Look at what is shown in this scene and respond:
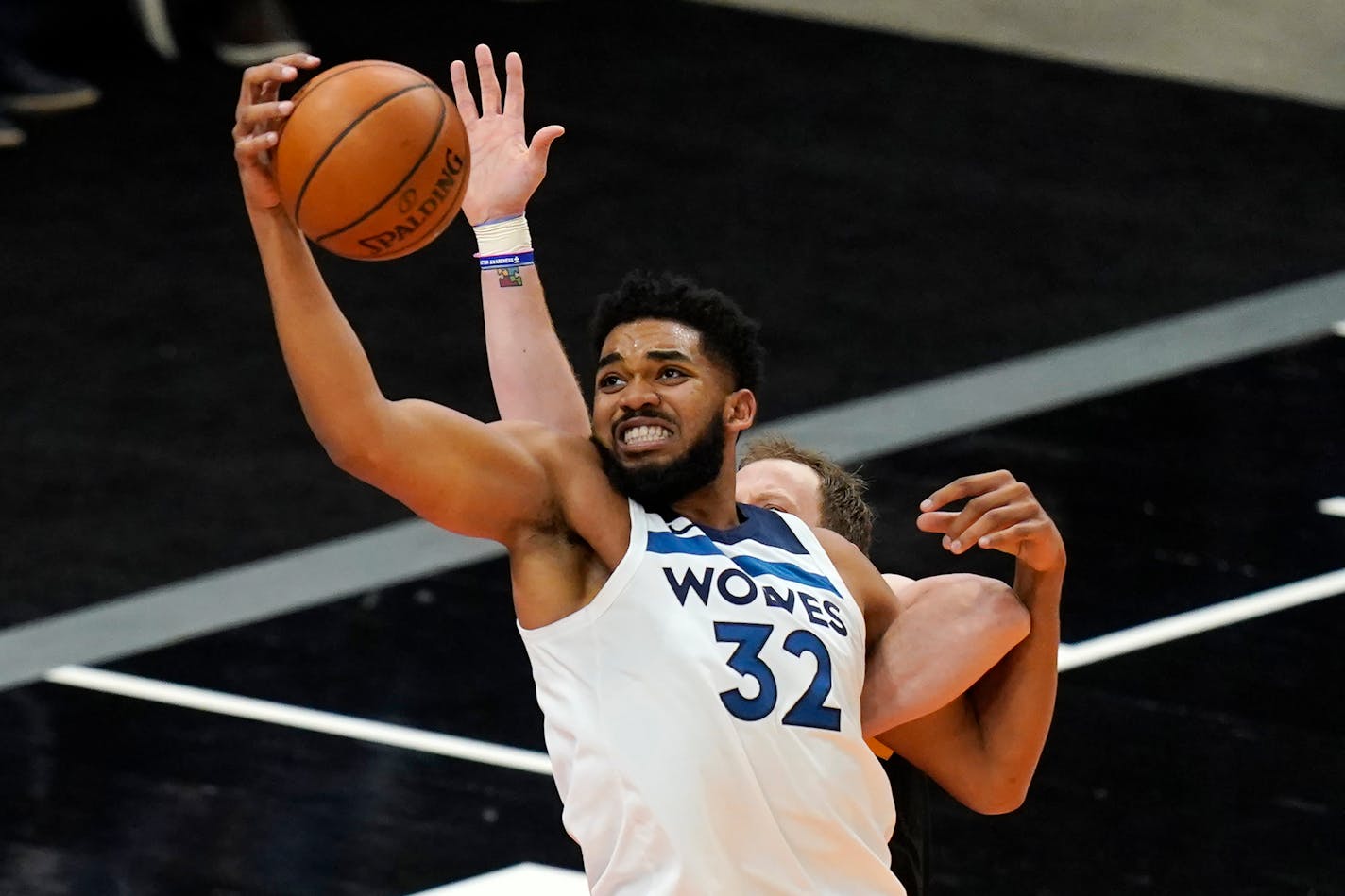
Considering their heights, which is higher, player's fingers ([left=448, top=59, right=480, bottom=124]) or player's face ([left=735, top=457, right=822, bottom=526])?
player's fingers ([left=448, top=59, right=480, bottom=124])

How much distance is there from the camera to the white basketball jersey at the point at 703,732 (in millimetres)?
3496

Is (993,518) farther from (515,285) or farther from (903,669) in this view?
(515,285)

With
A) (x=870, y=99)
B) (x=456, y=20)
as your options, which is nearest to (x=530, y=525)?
(x=870, y=99)

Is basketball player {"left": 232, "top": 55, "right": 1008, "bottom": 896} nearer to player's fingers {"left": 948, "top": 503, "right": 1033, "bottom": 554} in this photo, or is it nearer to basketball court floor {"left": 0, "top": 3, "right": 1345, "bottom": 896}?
player's fingers {"left": 948, "top": 503, "right": 1033, "bottom": 554}

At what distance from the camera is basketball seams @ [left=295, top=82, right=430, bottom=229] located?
11.3 ft

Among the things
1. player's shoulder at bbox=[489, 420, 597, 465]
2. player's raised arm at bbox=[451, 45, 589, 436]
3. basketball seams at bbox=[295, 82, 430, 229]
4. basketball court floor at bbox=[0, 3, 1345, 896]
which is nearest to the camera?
Result: basketball seams at bbox=[295, 82, 430, 229]

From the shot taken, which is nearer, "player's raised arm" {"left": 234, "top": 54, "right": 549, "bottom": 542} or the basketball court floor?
"player's raised arm" {"left": 234, "top": 54, "right": 549, "bottom": 542}

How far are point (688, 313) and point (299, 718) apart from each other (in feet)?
8.99

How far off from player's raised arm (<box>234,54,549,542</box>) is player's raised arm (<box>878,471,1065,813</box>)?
0.72 m

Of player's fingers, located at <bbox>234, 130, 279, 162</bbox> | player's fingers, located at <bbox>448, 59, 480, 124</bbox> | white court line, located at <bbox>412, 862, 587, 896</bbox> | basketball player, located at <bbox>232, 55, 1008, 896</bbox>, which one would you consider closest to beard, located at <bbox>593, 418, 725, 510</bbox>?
basketball player, located at <bbox>232, 55, 1008, 896</bbox>

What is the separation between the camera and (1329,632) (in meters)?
6.57

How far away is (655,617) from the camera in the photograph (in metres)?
3.52

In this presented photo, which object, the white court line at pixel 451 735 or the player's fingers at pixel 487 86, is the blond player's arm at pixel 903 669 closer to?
the player's fingers at pixel 487 86

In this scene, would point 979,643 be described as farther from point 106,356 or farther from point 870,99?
point 870,99
